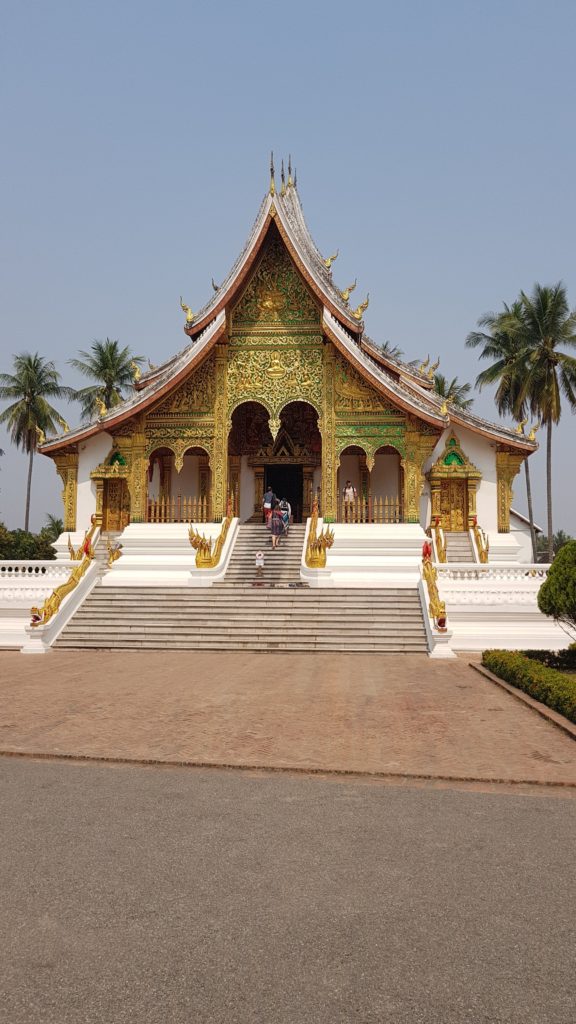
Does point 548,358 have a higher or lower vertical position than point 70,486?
higher

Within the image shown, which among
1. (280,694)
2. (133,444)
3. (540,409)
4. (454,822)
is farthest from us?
(540,409)

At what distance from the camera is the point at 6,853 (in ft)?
12.7

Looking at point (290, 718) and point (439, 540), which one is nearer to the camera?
point (290, 718)

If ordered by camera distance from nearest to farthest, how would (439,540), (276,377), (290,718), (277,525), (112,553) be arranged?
(290,718) < (439,540) < (112,553) < (277,525) < (276,377)

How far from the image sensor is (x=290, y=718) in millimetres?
7445

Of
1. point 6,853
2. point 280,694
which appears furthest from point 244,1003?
point 280,694

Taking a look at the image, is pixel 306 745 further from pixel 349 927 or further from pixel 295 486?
pixel 295 486

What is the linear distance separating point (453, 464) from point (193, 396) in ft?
29.8

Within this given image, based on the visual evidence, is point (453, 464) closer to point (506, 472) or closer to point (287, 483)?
point (506, 472)

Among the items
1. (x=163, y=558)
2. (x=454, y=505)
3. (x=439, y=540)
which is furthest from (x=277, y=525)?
(x=454, y=505)

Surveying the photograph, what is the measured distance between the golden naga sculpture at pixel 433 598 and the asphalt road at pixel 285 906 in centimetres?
803

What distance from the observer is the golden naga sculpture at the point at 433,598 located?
42.4ft

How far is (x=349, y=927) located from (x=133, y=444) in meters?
20.3

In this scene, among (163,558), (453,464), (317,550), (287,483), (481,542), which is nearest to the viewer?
(317,550)
